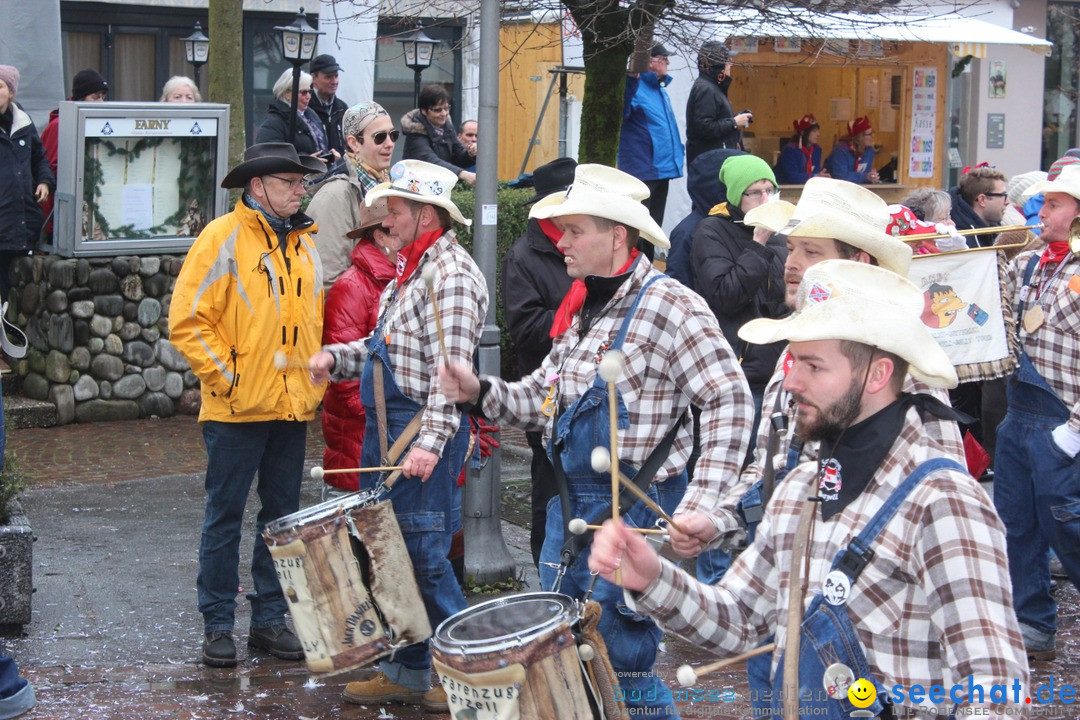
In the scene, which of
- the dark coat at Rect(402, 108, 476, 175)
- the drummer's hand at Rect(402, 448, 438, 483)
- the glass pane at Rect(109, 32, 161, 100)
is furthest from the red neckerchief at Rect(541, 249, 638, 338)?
the glass pane at Rect(109, 32, 161, 100)

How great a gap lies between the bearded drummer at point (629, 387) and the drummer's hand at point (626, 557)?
3.42ft

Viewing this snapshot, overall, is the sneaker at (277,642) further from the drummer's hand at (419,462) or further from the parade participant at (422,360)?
the drummer's hand at (419,462)

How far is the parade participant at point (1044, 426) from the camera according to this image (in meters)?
5.61

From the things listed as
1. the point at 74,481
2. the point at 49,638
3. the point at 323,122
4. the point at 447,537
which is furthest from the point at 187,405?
the point at 447,537

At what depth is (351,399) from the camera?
19.1 feet

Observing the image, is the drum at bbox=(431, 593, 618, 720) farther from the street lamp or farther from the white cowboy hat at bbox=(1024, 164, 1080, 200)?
the street lamp

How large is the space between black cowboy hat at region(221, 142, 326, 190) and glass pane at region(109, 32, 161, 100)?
12.3 m

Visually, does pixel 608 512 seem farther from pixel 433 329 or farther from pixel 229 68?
pixel 229 68

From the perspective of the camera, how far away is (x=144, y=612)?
6012 mm

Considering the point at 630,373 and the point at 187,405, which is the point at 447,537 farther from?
the point at 187,405

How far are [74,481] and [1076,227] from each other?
19.1 ft

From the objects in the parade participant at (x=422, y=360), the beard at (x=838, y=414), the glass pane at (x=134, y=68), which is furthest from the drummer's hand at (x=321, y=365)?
the glass pane at (x=134, y=68)

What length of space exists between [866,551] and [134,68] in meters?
16.1

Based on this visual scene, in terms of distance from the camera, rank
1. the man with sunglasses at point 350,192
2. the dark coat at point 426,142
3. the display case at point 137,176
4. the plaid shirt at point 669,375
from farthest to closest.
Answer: the dark coat at point 426,142 < the display case at point 137,176 < the man with sunglasses at point 350,192 < the plaid shirt at point 669,375
